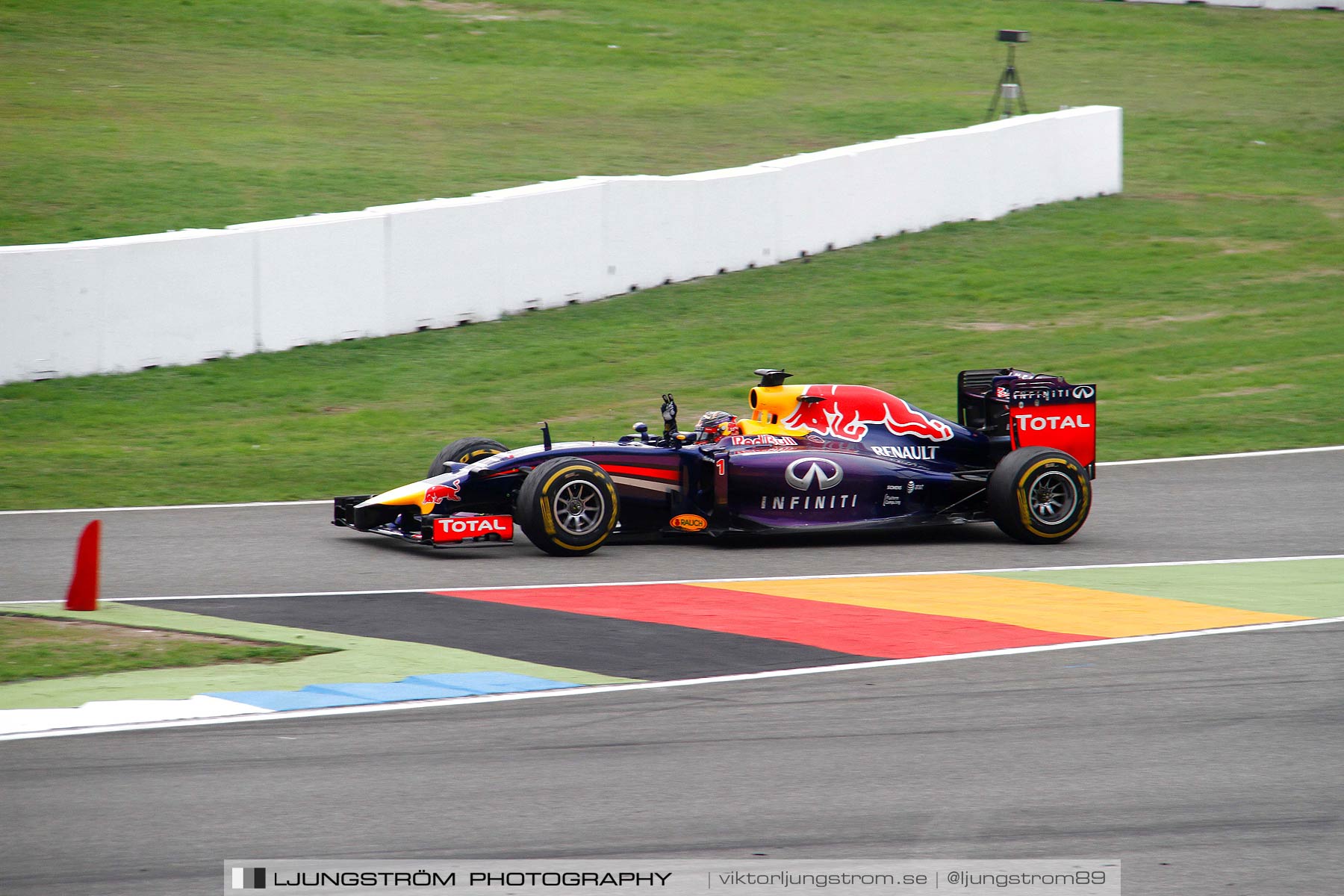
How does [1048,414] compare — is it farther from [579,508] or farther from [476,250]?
[476,250]

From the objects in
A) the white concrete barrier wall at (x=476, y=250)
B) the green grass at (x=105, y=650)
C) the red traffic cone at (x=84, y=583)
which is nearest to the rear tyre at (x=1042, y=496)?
the green grass at (x=105, y=650)

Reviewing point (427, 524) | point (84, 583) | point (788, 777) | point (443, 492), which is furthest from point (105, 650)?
point (788, 777)

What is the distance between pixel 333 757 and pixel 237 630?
2774 mm

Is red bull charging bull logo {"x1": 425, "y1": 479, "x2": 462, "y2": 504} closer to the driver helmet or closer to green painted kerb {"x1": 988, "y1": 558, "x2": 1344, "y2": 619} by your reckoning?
the driver helmet

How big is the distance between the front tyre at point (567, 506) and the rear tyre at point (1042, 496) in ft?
9.95

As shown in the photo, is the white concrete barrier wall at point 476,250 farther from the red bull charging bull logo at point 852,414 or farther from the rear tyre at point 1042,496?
the rear tyre at point 1042,496

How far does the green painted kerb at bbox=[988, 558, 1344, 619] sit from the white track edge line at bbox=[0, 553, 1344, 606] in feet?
0.29

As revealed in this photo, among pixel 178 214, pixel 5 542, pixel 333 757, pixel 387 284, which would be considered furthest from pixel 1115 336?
pixel 333 757

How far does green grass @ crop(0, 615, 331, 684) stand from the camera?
8852 millimetres

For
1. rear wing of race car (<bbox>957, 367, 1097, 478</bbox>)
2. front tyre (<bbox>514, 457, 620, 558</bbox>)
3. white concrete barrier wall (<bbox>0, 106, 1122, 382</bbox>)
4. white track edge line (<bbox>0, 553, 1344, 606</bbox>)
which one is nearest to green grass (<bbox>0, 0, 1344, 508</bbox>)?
white concrete barrier wall (<bbox>0, 106, 1122, 382</bbox>)

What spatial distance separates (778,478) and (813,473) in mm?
290

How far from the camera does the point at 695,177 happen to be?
22.9 metres

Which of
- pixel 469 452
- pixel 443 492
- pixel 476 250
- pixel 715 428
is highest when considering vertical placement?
pixel 476 250

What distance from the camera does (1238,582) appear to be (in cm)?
1180
